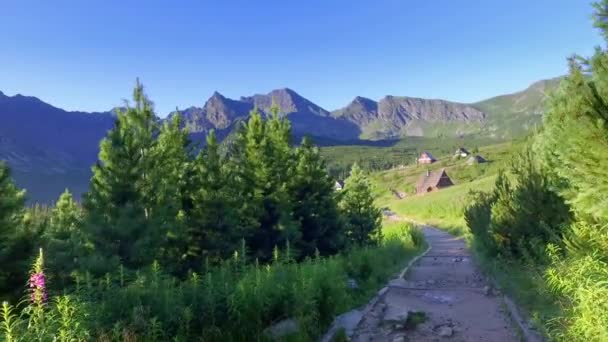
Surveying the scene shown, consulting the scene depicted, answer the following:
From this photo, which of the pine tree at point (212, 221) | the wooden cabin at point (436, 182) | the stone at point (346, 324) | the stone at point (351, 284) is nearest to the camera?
the stone at point (346, 324)

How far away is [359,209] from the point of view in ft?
99.4

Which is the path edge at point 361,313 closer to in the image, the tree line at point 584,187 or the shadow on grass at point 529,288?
the shadow on grass at point 529,288

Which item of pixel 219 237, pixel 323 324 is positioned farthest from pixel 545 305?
pixel 219 237

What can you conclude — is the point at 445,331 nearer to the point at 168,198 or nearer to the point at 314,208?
the point at 168,198

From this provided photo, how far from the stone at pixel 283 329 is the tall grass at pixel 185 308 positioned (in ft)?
0.31

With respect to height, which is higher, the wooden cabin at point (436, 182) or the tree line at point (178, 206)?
the tree line at point (178, 206)

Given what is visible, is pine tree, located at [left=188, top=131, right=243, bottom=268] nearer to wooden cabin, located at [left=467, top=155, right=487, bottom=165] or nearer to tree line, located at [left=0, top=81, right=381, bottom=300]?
tree line, located at [left=0, top=81, right=381, bottom=300]

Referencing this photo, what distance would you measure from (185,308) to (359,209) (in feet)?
78.0

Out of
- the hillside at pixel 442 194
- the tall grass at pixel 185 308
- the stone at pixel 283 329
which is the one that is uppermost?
the tall grass at pixel 185 308

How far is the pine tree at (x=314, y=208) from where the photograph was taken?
1991 centimetres

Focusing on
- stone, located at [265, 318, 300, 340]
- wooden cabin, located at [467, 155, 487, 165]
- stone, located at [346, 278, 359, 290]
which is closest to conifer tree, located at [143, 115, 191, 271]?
stone, located at [346, 278, 359, 290]

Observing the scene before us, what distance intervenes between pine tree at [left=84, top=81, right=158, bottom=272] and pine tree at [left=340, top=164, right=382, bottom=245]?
52.8 feet

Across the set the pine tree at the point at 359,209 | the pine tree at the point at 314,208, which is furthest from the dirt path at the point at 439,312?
the pine tree at the point at 359,209

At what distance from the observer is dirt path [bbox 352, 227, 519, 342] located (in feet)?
32.3
